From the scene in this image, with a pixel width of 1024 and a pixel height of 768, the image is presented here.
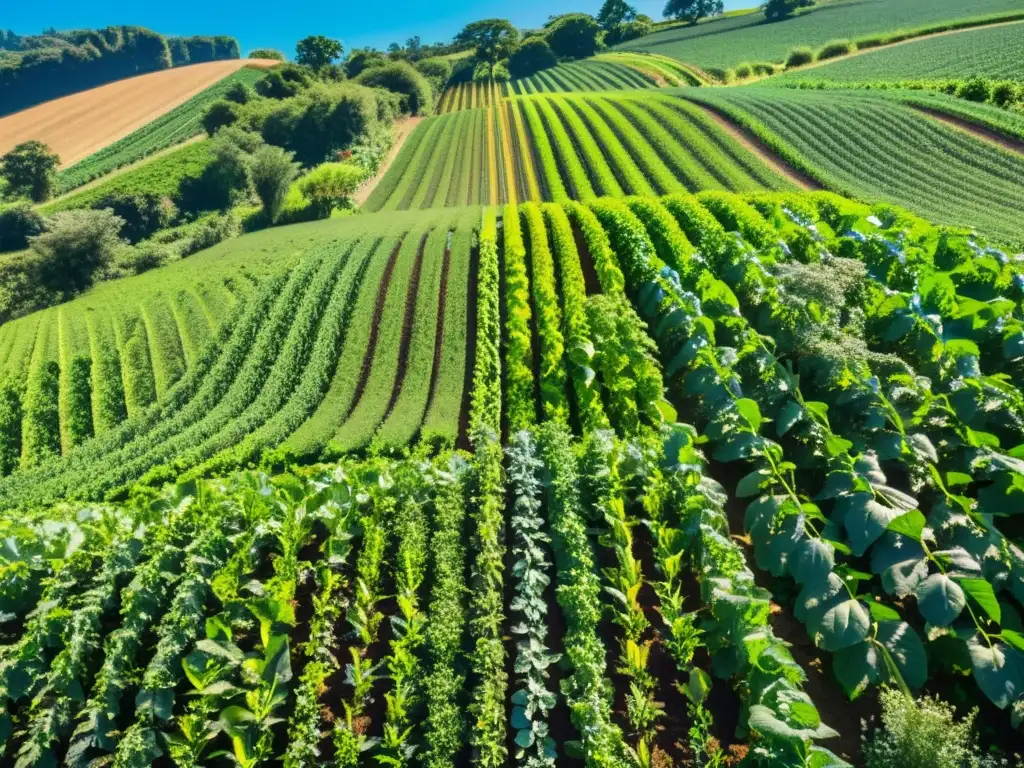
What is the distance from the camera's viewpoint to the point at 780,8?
88250 mm

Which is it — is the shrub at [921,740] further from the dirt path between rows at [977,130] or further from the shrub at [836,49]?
the shrub at [836,49]

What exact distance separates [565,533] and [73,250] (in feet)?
107

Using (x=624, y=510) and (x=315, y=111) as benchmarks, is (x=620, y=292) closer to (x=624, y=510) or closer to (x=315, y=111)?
(x=624, y=510)

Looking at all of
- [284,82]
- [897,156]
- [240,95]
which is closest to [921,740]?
[897,156]

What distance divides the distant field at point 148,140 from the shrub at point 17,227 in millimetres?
15812

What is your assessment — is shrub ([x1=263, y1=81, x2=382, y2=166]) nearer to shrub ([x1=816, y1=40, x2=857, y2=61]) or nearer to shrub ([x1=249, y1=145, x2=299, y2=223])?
shrub ([x1=249, y1=145, x2=299, y2=223])

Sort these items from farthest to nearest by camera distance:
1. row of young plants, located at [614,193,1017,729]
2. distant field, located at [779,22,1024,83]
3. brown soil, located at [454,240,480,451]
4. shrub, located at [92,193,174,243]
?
shrub, located at [92,193,174,243]
distant field, located at [779,22,1024,83]
brown soil, located at [454,240,480,451]
row of young plants, located at [614,193,1017,729]

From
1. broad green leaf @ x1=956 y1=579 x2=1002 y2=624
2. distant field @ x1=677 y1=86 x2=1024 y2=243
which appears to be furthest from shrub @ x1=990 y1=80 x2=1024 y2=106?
broad green leaf @ x1=956 y1=579 x2=1002 y2=624

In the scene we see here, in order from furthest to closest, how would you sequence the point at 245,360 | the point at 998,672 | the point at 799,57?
the point at 799,57
the point at 245,360
the point at 998,672

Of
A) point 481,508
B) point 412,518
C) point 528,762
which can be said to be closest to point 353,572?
point 412,518

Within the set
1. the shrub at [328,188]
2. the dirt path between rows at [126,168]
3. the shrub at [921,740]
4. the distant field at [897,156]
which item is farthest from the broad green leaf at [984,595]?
the dirt path between rows at [126,168]

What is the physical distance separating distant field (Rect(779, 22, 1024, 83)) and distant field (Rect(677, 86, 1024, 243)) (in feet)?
39.7

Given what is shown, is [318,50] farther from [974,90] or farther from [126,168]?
[974,90]

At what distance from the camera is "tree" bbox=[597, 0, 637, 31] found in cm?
10550
